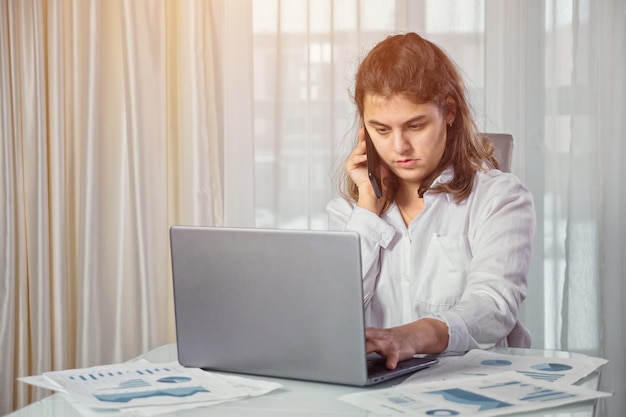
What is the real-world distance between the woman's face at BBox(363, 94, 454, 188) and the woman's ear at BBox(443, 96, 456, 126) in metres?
0.02

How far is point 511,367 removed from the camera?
4.31 feet

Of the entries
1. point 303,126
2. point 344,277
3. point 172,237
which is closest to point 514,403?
point 344,277

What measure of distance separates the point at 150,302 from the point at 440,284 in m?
1.52

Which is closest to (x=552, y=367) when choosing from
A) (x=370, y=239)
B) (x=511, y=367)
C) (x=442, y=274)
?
(x=511, y=367)

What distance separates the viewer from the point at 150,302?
310cm

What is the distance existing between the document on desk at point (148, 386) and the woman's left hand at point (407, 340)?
6.3 inches

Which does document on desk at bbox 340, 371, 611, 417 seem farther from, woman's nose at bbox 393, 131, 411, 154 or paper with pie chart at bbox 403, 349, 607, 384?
woman's nose at bbox 393, 131, 411, 154

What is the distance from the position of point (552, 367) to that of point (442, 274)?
21.4 inches

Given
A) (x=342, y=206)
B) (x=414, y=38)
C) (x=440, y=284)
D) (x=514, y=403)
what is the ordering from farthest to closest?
1. (x=342, y=206)
2. (x=414, y=38)
3. (x=440, y=284)
4. (x=514, y=403)

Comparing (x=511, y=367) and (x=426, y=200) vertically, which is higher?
(x=426, y=200)

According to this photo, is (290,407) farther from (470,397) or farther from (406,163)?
(406,163)

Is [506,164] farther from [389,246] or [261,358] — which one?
[261,358]

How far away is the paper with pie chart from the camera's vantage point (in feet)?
4.11

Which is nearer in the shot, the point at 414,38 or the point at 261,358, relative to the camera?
the point at 261,358
